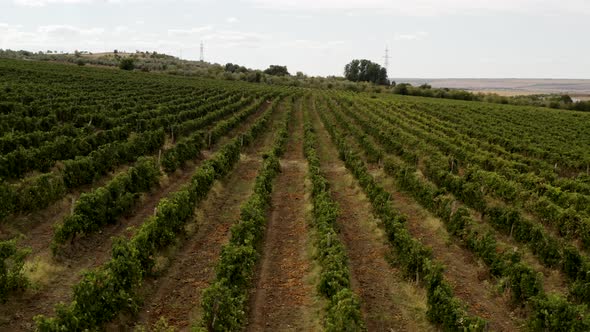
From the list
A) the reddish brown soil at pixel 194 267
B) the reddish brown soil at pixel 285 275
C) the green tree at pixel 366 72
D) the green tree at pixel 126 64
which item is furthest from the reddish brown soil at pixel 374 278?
the green tree at pixel 366 72

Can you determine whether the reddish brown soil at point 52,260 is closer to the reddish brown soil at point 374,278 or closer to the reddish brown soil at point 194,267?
the reddish brown soil at point 194,267

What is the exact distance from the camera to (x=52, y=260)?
1347 centimetres

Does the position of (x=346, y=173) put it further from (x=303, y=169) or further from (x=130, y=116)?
(x=130, y=116)

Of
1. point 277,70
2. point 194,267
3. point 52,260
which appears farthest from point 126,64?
point 194,267

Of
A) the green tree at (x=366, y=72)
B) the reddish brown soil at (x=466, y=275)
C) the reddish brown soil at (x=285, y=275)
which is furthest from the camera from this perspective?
the green tree at (x=366, y=72)

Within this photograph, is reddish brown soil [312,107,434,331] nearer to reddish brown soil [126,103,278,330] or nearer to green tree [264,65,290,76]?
reddish brown soil [126,103,278,330]

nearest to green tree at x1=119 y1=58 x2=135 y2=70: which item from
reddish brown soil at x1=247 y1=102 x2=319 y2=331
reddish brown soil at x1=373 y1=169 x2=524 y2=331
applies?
reddish brown soil at x1=247 y1=102 x2=319 y2=331

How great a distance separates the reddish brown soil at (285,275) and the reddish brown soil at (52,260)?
13.9ft

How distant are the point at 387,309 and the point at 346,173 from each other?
15.3 m

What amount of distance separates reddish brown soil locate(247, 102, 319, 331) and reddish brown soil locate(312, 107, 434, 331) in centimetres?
141

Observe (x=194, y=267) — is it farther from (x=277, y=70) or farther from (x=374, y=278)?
(x=277, y=70)

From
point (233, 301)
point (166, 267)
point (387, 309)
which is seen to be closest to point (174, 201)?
point (166, 267)

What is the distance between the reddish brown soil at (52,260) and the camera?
11031 millimetres

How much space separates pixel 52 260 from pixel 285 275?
20.5 feet
